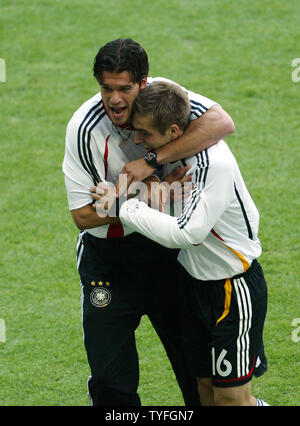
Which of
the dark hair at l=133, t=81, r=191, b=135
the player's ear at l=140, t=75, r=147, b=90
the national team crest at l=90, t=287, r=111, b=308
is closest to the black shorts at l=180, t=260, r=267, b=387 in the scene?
the national team crest at l=90, t=287, r=111, b=308

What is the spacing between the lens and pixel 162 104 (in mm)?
3980

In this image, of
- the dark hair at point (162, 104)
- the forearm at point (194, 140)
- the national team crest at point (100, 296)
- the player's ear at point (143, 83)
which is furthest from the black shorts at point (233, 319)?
the player's ear at point (143, 83)

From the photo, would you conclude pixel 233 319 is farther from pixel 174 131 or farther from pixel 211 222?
pixel 174 131

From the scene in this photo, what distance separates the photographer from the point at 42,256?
6.74m

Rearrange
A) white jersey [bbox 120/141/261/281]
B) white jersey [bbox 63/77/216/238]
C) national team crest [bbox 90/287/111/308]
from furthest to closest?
national team crest [bbox 90/287/111/308] → white jersey [bbox 63/77/216/238] → white jersey [bbox 120/141/261/281]

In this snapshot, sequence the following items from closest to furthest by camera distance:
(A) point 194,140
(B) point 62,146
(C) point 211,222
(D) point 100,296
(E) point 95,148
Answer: (C) point 211,222 < (A) point 194,140 < (E) point 95,148 < (D) point 100,296 < (B) point 62,146

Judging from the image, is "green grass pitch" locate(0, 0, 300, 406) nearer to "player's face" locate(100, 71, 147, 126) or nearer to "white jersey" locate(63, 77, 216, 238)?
"white jersey" locate(63, 77, 216, 238)

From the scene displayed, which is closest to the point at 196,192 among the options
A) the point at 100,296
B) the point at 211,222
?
the point at 211,222

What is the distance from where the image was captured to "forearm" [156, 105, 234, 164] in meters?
4.08

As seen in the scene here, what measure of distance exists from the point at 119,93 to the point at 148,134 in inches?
9.6

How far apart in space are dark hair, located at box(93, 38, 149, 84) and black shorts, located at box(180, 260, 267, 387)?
1.13 m

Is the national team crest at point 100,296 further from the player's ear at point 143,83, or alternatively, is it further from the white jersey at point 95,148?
the player's ear at point 143,83
